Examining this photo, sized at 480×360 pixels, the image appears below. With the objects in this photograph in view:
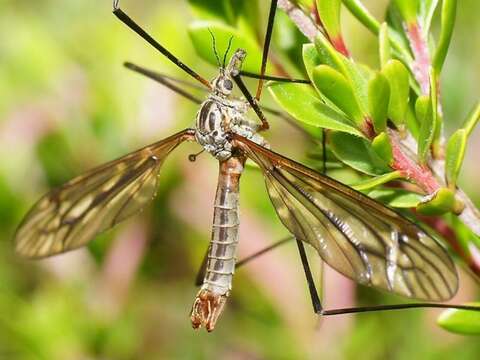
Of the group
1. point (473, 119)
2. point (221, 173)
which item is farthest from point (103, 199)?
point (473, 119)

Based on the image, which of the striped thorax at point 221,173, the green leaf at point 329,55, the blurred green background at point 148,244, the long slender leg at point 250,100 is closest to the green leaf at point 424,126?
the green leaf at point 329,55

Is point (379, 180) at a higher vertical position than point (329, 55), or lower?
lower

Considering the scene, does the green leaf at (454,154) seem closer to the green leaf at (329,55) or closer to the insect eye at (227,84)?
the green leaf at (329,55)

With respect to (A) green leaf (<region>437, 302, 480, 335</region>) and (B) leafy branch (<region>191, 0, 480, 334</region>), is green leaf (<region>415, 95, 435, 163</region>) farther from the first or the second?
(A) green leaf (<region>437, 302, 480, 335</region>)

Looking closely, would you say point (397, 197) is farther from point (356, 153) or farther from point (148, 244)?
point (148, 244)

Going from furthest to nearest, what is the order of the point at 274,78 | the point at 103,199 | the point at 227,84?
the point at 103,199 < the point at 227,84 < the point at 274,78

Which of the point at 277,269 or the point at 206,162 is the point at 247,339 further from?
the point at 206,162
